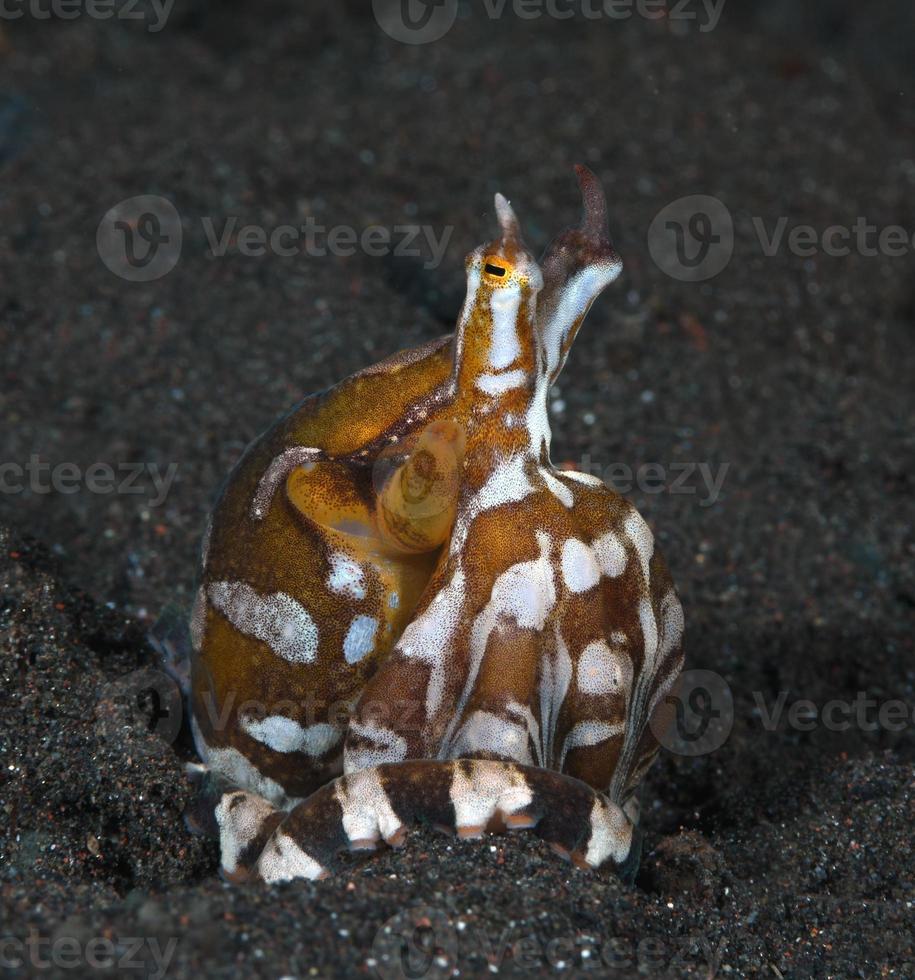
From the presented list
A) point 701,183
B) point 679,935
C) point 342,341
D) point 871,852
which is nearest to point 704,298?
point 701,183

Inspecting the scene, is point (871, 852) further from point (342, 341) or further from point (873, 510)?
point (342, 341)

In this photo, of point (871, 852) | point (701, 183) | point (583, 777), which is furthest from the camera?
point (701, 183)

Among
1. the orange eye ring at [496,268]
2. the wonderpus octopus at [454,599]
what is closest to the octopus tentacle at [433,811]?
the wonderpus octopus at [454,599]

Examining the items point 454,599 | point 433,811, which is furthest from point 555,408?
point 433,811

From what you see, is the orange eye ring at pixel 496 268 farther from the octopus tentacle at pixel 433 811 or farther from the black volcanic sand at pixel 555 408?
the black volcanic sand at pixel 555 408

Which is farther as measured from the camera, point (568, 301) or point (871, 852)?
point (871, 852)

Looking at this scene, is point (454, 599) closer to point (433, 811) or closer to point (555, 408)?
point (433, 811)
